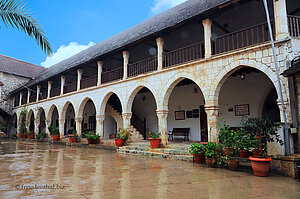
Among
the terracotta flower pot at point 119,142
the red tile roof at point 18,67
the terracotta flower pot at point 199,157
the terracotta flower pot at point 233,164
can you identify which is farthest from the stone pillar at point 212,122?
the red tile roof at point 18,67

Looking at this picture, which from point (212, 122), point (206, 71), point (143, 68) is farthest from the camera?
point (143, 68)

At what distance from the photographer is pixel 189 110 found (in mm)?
11258

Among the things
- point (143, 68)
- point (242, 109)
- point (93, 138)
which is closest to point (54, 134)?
point (93, 138)

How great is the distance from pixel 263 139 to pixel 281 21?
3.24 m

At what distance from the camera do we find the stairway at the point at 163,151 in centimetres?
740

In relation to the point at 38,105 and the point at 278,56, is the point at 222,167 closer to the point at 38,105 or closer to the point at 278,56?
the point at 278,56

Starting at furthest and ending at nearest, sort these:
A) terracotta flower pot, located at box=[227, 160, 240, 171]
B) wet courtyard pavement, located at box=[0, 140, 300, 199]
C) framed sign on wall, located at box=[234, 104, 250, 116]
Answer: framed sign on wall, located at box=[234, 104, 250, 116]
terracotta flower pot, located at box=[227, 160, 240, 171]
wet courtyard pavement, located at box=[0, 140, 300, 199]

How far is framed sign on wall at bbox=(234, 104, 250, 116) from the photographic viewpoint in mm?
9113

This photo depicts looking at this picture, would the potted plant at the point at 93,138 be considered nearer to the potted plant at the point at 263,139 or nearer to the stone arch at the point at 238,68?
the stone arch at the point at 238,68

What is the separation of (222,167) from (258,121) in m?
1.73

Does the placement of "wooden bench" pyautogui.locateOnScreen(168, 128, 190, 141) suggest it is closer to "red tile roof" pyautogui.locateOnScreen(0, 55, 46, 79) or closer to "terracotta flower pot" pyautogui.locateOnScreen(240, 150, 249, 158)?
"terracotta flower pot" pyautogui.locateOnScreen(240, 150, 249, 158)

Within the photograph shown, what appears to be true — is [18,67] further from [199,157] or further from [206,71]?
[199,157]

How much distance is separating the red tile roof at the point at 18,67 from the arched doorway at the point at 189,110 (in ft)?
64.9

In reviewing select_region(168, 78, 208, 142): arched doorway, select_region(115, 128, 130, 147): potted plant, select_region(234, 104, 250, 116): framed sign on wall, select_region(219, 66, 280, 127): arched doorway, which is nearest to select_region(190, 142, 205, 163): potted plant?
select_region(219, 66, 280, 127): arched doorway
